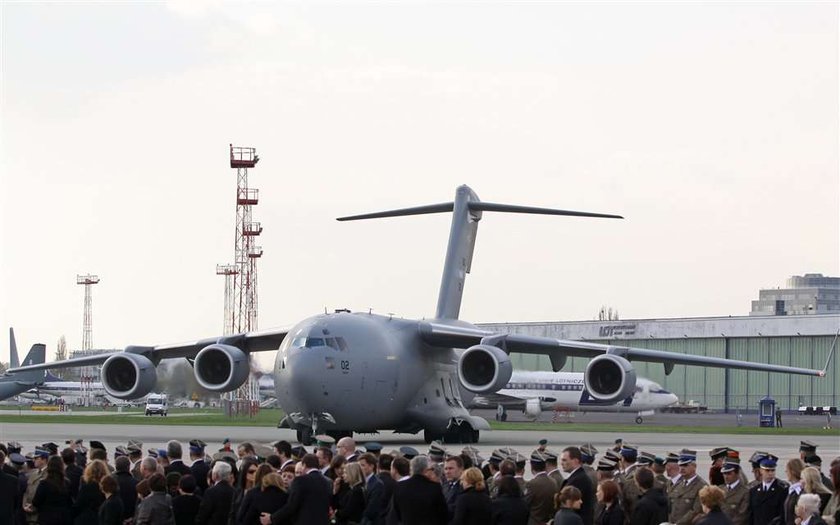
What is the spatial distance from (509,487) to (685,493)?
6.65 ft

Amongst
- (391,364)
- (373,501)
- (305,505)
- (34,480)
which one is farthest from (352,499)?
(391,364)

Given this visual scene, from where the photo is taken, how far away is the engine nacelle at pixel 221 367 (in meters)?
31.0

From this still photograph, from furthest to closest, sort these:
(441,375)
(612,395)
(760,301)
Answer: (760,301) < (441,375) < (612,395)

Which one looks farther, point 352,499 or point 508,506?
point 352,499

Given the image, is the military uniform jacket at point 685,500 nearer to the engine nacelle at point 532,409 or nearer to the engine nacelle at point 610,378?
the engine nacelle at point 610,378

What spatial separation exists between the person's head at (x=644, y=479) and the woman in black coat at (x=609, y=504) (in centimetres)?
24

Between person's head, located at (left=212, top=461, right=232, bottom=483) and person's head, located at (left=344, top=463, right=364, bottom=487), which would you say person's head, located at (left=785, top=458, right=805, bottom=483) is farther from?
person's head, located at (left=212, top=461, right=232, bottom=483)

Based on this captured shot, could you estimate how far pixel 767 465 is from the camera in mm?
12102

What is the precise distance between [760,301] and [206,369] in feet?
515

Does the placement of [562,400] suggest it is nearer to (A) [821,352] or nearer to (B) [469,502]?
(A) [821,352]

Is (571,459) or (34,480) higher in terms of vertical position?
(571,459)

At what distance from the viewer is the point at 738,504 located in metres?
12.3

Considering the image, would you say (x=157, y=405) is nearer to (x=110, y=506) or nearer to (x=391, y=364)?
(x=391, y=364)

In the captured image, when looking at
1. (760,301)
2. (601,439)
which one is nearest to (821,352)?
(601,439)
